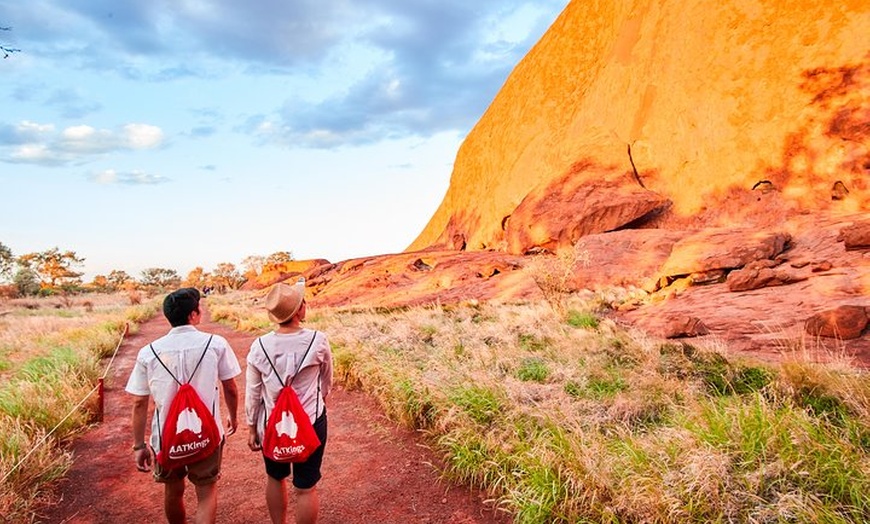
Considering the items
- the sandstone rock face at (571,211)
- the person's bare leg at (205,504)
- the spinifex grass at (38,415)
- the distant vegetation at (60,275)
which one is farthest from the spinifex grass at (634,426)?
the distant vegetation at (60,275)

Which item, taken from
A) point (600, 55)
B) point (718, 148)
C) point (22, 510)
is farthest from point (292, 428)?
point (600, 55)

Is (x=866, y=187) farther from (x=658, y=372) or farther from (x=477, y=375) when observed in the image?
(x=477, y=375)

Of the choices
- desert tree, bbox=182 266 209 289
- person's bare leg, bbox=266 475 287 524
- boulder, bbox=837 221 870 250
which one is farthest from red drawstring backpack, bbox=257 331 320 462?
desert tree, bbox=182 266 209 289

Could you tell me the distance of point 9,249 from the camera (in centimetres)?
4422

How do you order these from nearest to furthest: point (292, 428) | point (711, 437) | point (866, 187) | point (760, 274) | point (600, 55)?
point (292, 428) < point (711, 437) < point (760, 274) < point (866, 187) < point (600, 55)

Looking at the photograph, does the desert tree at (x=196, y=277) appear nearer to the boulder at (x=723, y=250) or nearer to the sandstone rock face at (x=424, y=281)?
the sandstone rock face at (x=424, y=281)

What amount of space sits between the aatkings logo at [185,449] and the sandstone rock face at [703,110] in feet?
58.3

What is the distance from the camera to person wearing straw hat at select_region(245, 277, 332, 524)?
9.91ft

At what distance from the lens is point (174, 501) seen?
318 cm

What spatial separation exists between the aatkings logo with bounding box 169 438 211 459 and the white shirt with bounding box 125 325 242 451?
167mm

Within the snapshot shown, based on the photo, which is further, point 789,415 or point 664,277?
point 664,277

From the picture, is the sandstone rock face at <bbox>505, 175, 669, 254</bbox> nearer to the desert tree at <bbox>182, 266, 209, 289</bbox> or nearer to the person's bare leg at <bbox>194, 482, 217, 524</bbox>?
the person's bare leg at <bbox>194, 482, 217, 524</bbox>

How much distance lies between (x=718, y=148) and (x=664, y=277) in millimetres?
7439

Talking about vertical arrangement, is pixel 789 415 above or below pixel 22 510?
above
